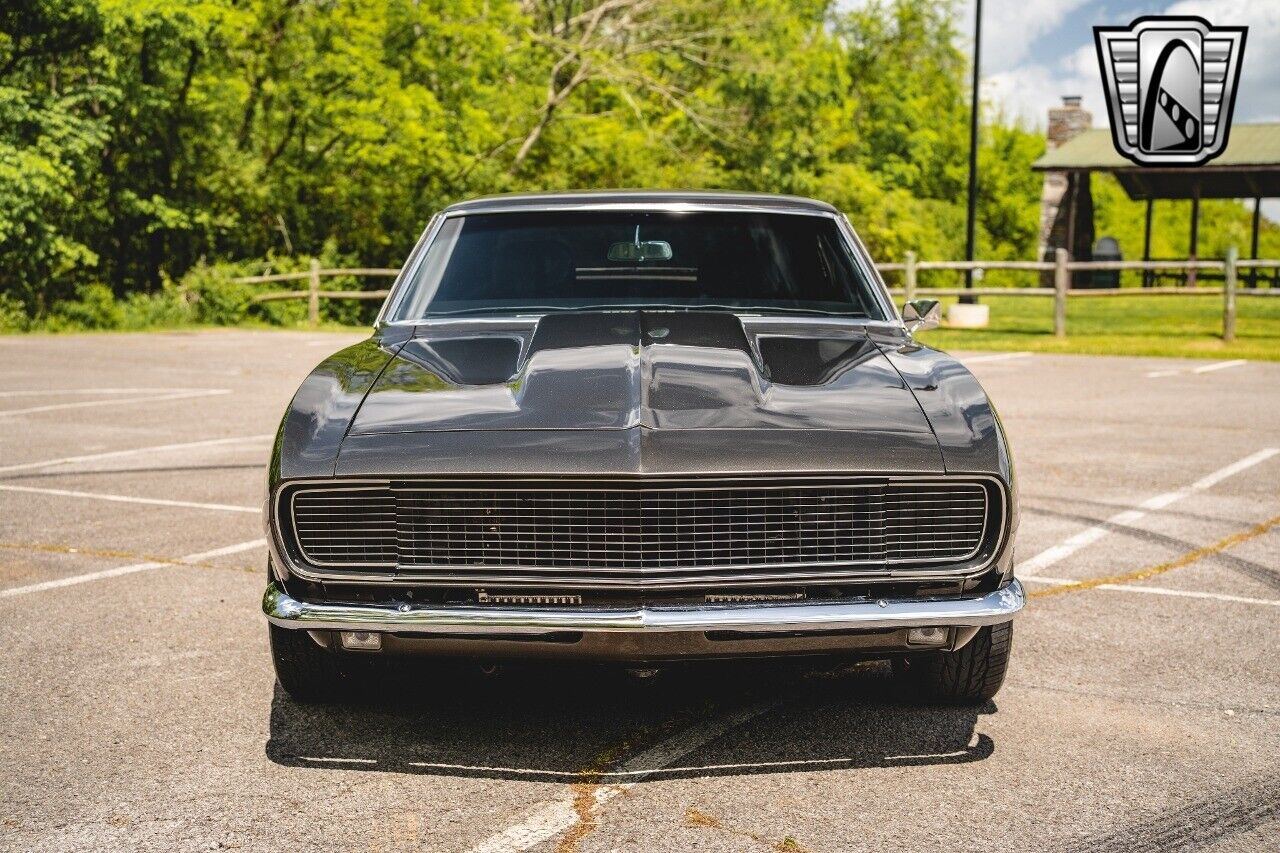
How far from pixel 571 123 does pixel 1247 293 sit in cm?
1718

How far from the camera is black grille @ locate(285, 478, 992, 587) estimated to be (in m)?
3.57

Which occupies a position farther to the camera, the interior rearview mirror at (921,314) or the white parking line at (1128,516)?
the white parking line at (1128,516)

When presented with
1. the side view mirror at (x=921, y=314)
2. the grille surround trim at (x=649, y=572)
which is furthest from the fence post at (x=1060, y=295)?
the grille surround trim at (x=649, y=572)

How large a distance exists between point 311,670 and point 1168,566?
13.3 ft

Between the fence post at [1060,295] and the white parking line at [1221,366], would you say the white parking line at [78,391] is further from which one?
the fence post at [1060,295]

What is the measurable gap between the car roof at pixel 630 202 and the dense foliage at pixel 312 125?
2123 centimetres

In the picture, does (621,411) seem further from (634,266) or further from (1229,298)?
(1229,298)

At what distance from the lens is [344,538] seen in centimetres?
369

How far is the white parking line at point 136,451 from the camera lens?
9484 mm

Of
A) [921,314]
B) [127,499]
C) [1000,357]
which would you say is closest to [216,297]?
[1000,357]

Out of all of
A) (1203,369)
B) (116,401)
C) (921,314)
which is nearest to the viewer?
(921,314)

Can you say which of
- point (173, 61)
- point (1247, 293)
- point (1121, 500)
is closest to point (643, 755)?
point (1121, 500)

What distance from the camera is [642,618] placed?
3496 millimetres

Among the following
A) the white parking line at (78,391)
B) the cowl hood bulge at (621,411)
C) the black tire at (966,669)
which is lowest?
the white parking line at (78,391)
